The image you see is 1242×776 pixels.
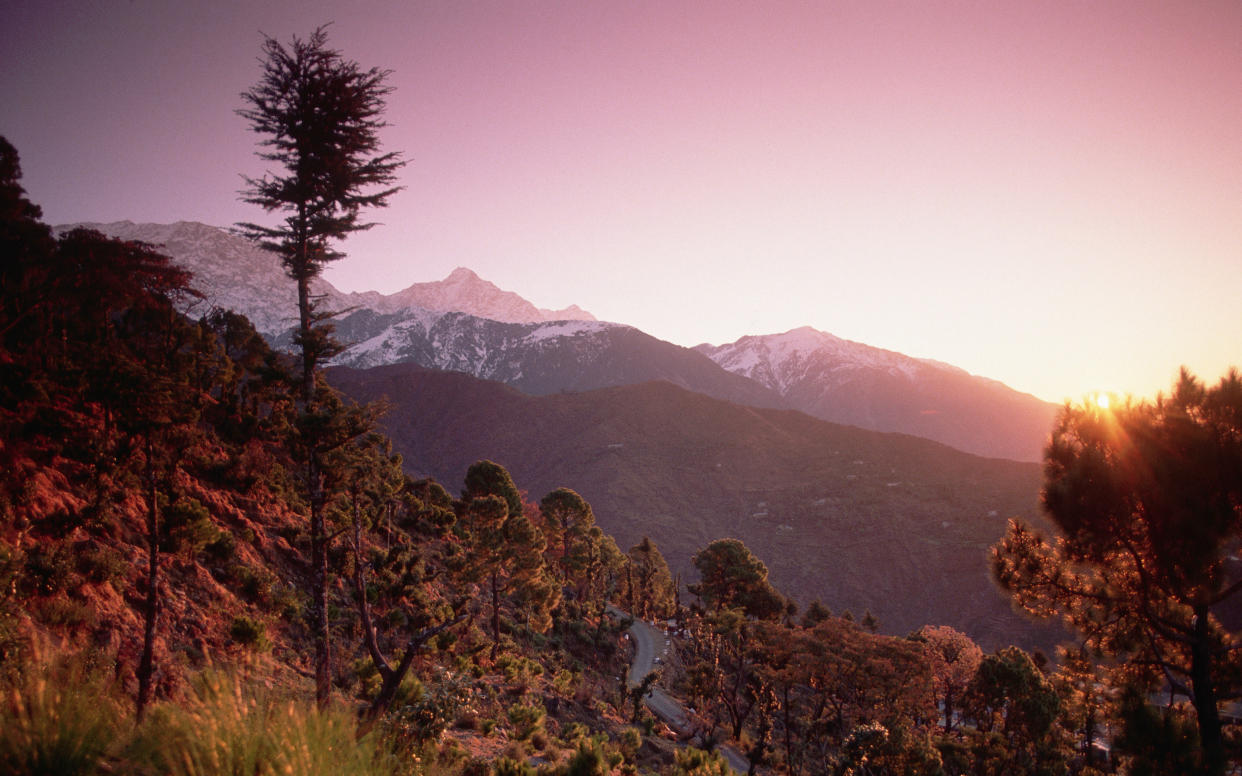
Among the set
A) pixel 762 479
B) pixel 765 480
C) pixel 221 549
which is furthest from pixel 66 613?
pixel 762 479

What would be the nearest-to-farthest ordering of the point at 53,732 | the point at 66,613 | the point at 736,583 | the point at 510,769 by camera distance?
the point at 53,732 < the point at 510,769 < the point at 66,613 < the point at 736,583

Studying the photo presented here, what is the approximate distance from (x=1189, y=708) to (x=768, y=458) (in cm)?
13509

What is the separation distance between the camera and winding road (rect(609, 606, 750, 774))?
28562 mm

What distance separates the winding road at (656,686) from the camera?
2856 centimetres

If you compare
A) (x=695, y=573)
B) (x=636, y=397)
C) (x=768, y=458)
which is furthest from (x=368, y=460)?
(x=636, y=397)

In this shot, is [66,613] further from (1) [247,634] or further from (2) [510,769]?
(2) [510,769]

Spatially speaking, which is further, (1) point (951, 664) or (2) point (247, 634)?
(1) point (951, 664)

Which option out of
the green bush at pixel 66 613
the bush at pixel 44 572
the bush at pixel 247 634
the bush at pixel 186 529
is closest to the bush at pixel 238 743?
the green bush at pixel 66 613

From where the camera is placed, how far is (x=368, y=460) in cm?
1103

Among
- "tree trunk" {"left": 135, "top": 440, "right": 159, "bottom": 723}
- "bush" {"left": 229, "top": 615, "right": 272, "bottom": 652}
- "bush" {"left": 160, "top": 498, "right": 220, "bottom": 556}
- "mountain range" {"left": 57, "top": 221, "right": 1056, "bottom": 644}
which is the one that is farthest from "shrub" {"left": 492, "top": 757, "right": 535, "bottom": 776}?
"mountain range" {"left": 57, "top": 221, "right": 1056, "bottom": 644}

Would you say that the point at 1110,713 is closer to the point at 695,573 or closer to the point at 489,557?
the point at 489,557

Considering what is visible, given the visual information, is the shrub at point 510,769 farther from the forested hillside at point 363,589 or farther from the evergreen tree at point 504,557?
the evergreen tree at point 504,557

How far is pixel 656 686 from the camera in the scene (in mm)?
40406

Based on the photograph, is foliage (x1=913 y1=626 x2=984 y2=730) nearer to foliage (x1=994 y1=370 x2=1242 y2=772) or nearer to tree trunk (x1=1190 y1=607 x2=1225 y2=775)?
foliage (x1=994 y1=370 x2=1242 y2=772)
